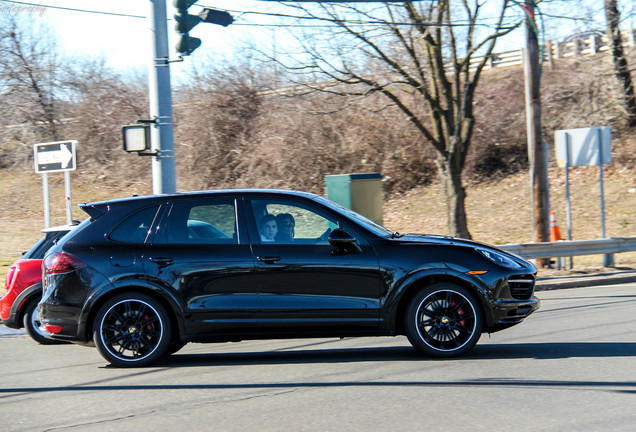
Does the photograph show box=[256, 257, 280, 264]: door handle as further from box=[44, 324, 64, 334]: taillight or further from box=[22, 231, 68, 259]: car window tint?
box=[22, 231, 68, 259]: car window tint

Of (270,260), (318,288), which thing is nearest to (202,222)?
(270,260)

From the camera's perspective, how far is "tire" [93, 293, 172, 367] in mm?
7164

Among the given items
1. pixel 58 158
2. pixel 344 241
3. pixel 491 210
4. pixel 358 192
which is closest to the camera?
pixel 344 241

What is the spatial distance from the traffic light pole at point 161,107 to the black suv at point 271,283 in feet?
14.7

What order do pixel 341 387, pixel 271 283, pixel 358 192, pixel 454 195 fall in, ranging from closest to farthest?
pixel 341 387 < pixel 271 283 < pixel 358 192 < pixel 454 195

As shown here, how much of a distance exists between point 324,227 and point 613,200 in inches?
640

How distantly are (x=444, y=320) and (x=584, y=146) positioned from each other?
362 inches

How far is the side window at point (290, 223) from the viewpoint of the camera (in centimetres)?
718

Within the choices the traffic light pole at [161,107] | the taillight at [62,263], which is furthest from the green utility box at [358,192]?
the taillight at [62,263]

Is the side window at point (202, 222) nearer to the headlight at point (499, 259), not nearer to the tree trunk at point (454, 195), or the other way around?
the headlight at point (499, 259)

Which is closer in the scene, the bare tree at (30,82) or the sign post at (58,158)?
the sign post at (58,158)

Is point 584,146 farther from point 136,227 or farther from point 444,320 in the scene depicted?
point 136,227

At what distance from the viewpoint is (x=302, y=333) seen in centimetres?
707

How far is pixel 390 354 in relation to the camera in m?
7.49
